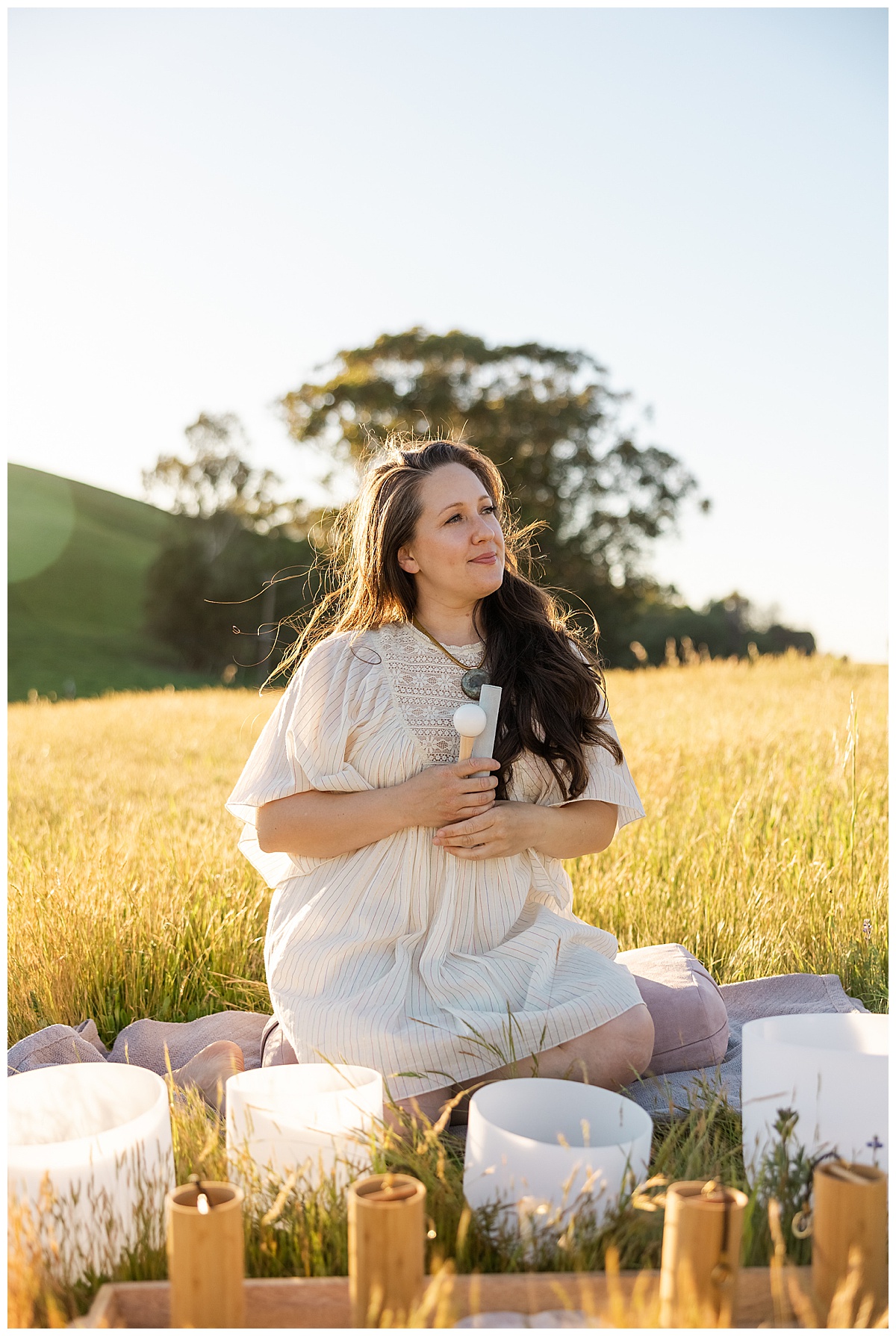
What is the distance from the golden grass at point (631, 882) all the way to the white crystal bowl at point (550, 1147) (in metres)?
1.60

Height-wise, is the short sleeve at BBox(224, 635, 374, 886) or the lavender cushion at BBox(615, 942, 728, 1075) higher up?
the short sleeve at BBox(224, 635, 374, 886)

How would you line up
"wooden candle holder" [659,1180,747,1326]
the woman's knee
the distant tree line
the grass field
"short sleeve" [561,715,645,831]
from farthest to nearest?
1. the distant tree line
2. "short sleeve" [561,715,645,831]
3. the woman's knee
4. the grass field
5. "wooden candle holder" [659,1180,747,1326]

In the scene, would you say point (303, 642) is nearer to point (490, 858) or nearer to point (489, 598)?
point (489, 598)

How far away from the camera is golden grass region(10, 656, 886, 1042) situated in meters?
3.23

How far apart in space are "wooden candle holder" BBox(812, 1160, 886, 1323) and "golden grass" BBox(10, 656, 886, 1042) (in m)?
1.94

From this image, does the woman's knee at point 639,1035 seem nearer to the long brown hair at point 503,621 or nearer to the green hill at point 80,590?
the long brown hair at point 503,621

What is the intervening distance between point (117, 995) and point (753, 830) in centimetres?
245

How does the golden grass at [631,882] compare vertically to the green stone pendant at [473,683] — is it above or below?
below

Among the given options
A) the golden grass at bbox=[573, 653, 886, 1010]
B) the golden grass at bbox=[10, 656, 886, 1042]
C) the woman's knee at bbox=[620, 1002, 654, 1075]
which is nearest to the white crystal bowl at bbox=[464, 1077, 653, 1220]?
the woman's knee at bbox=[620, 1002, 654, 1075]

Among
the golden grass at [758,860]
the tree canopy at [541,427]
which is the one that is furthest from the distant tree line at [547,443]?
the golden grass at [758,860]

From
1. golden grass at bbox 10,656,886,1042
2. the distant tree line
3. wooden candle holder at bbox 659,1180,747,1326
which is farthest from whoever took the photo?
the distant tree line

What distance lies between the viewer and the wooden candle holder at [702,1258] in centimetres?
125

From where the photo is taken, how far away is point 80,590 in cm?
3822

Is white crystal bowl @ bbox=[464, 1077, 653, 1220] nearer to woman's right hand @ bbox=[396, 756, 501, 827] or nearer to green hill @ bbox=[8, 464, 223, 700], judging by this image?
woman's right hand @ bbox=[396, 756, 501, 827]
